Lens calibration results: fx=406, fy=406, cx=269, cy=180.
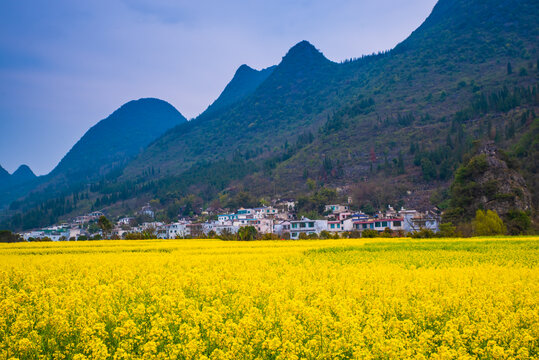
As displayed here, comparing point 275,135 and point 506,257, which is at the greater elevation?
point 275,135

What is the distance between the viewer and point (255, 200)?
103000 millimetres

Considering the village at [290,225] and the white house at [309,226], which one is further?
the white house at [309,226]

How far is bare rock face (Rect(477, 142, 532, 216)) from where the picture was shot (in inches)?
1939

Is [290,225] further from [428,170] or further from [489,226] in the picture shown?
[489,226]

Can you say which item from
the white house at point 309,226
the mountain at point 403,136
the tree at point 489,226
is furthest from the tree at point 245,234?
the mountain at point 403,136

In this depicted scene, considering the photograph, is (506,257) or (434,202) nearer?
(506,257)

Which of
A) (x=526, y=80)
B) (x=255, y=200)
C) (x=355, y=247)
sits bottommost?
(x=355, y=247)

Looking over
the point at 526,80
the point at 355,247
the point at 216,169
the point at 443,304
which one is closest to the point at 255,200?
the point at 216,169

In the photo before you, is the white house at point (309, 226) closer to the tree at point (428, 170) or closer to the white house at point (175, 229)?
the white house at point (175, 229)

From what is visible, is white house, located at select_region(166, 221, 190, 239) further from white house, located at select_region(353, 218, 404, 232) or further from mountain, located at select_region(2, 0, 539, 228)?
white house, located at select_region(353, 218, 404, 232)

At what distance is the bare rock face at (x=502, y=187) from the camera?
49.2 metres

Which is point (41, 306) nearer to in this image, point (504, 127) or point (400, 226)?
point (400, 226)

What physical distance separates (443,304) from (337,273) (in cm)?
495

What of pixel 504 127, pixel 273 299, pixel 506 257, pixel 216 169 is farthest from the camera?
pixel 216 169
